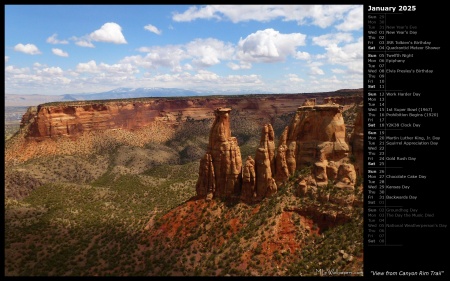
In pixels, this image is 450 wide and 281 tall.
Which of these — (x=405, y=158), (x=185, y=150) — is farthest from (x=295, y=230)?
(x=185, y=150)

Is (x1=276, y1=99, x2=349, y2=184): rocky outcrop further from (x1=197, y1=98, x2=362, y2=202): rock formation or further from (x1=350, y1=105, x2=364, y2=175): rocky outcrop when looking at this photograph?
(x1=350, y1=105, x2=364, y2=175): rocky outcrop

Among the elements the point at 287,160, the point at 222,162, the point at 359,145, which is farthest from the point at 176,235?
the point at 359,145

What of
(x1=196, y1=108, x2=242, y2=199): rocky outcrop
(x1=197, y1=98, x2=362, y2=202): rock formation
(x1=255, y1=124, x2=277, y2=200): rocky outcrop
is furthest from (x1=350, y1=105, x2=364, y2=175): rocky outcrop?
(x1=196, y1=108, x2=242, y2=199): rocky outcrop

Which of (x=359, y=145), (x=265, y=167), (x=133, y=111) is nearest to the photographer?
(x=359, y=145)

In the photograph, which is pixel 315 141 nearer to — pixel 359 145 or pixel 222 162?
pixel 359 145

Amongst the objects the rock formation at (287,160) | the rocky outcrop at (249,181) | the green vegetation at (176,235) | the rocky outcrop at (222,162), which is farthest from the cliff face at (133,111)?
the rocky outcrop at (249,181)

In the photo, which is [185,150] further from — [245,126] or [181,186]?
[181,186]
